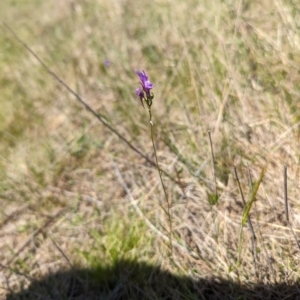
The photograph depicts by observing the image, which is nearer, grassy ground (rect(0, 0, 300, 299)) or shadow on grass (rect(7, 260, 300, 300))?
shadow on grass (rect(7, 260, 300, 300))

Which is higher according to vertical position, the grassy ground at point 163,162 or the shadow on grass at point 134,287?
the grassy ground at point 163,162

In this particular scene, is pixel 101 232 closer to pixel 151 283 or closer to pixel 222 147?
pixel 151 283

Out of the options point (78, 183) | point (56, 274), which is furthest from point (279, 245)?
point (78, 183)

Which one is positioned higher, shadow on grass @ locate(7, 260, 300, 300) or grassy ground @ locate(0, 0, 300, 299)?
grassy ground @ locate(0, 0, 300, 299)

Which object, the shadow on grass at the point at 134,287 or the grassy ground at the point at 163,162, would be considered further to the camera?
the grassy ground at the point at 163,162

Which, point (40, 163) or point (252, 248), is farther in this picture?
point (40, 163)

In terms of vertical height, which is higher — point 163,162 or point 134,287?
point 163,162
